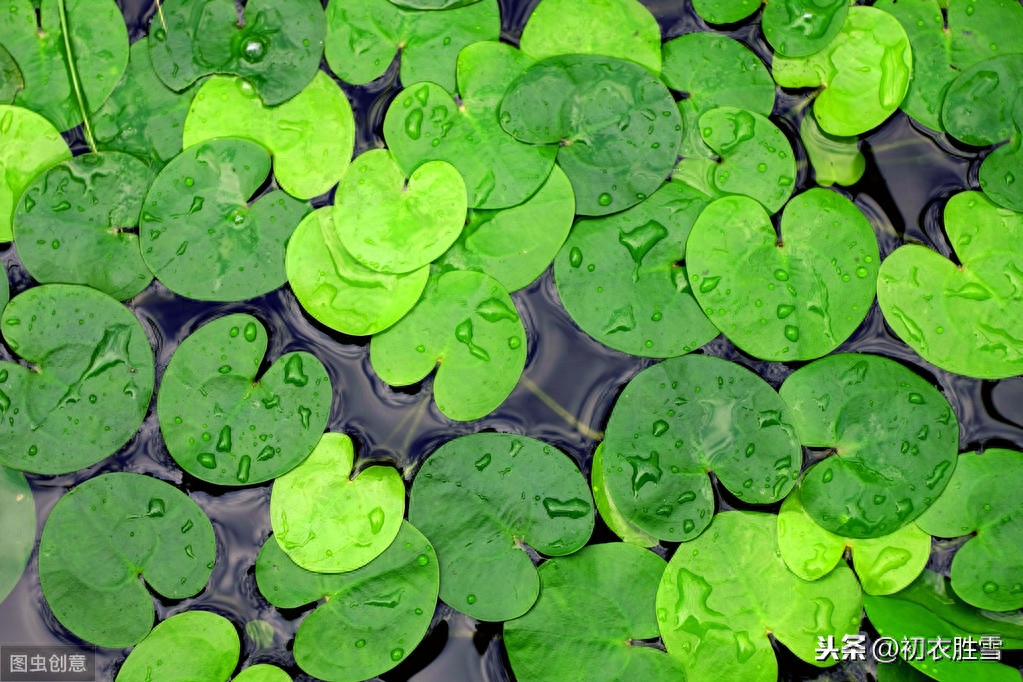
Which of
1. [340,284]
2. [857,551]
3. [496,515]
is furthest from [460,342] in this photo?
[857,551]

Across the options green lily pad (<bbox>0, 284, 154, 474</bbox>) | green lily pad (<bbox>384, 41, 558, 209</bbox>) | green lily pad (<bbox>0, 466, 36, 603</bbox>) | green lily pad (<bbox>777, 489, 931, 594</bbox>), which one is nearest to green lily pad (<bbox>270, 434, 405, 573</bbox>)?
green lily pad (<bbox>0, 284, 154, 474</bbox>)

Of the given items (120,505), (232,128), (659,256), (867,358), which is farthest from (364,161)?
(867,358)

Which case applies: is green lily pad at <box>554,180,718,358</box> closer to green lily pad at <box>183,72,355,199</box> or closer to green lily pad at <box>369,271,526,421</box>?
green lily pad at <box>369,271,526,421</box>

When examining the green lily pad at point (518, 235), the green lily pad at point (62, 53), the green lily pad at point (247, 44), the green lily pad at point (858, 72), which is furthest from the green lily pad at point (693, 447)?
the green lily pad at point (62, 53)

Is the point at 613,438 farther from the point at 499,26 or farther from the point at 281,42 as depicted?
the point at 281,42

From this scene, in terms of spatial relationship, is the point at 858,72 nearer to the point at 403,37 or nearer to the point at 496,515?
the point at 403,37

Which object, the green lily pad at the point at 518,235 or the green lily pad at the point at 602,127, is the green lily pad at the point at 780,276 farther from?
the green lily pad at the point at 518,235
